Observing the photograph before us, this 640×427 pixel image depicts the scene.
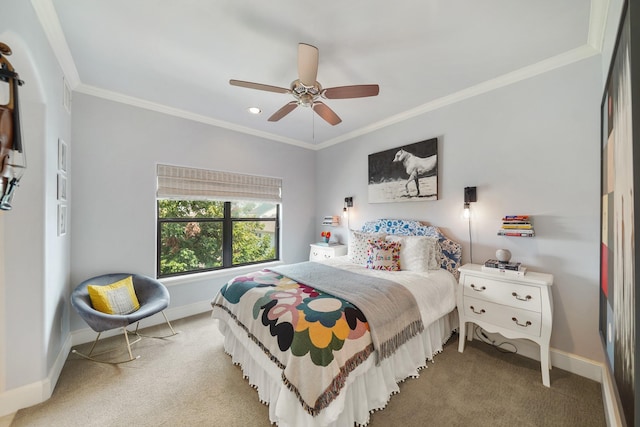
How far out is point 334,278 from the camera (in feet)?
7.69

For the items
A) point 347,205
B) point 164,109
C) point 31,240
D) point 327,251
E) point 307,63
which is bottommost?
point 327,251

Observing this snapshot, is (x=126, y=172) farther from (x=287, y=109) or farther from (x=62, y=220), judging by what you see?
(x=287, y=109)

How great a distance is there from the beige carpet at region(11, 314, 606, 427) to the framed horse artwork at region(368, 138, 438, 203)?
1825mm

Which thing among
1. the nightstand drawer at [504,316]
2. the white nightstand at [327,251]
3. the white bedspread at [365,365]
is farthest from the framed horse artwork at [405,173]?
the nightstand drawer at [504,316]

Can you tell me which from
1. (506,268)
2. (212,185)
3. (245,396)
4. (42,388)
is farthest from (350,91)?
(42,388)

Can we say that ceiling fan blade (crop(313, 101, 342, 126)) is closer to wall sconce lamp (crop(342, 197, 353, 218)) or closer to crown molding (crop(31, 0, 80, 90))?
wall sconce lamp (crop(342, 197, 353, 218))

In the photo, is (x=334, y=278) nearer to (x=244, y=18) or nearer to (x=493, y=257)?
(x=493, y=257)

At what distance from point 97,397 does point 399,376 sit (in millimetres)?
2315

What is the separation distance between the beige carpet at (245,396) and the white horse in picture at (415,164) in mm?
1975

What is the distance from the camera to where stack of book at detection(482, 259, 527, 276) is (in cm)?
211

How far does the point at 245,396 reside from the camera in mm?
1855

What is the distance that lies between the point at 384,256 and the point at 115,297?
2783 millimetres

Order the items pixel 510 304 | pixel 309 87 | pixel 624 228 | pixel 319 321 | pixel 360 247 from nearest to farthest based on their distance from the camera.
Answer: pixel 624 228, pixel 319 321, pixel 309 87, pixel 510 304, pixel 360 247

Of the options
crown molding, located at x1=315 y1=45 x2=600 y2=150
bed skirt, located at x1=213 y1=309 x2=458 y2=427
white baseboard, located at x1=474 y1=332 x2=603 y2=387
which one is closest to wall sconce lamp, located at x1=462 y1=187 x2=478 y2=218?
crown molding, located at x1=315 y1=45 x2=600 y2=150
